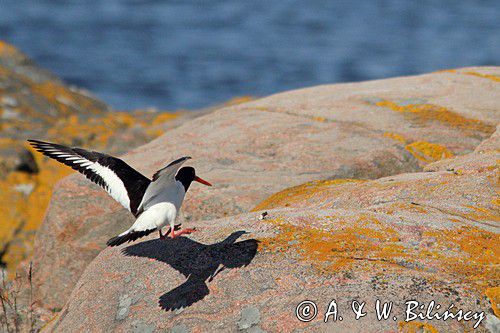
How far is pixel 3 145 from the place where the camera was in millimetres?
13586

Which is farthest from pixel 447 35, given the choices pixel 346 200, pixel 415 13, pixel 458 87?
pixel 346 200

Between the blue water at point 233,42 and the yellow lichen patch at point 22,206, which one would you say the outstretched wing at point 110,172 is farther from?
the blue water at point 233,42

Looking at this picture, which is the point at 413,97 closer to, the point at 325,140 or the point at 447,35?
the point at 325,140

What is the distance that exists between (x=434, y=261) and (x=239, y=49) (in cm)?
4712

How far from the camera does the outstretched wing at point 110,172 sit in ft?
27.4

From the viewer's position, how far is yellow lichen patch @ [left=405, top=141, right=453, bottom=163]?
1031 centimetres

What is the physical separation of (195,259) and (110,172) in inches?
88.7

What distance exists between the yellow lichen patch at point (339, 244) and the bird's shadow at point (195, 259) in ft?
0.76

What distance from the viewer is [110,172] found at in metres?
8.52

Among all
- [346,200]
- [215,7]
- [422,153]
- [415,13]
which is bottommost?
[415,13]

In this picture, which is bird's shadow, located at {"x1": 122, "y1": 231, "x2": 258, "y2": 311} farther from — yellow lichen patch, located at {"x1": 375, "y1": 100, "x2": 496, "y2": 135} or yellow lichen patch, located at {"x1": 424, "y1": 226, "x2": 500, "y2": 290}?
yellow lichen patch, located at {"x1": 375, "y1": 100, "x2": 496, "y2": 135}

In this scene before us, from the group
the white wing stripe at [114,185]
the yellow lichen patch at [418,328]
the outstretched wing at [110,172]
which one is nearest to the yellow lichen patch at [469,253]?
the yellow lichen patch at [418,328]

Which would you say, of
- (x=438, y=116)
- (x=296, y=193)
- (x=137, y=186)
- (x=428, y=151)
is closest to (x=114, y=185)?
(x=137, y=186)

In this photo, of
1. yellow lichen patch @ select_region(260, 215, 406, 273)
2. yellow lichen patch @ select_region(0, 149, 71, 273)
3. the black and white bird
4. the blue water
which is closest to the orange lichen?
yellow lichen patch @ select_region(260, 215, 406, 273)
